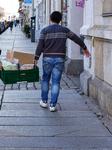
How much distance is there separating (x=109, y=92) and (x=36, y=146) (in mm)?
2004

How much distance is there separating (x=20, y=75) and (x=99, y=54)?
156cm

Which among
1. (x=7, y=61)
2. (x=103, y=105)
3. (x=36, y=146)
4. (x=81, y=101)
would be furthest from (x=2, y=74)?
(x=36, y=146)

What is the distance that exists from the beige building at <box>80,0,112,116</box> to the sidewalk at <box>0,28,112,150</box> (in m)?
0.28

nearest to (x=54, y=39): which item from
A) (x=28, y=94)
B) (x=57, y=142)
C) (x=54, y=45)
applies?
(x=54, y=45)

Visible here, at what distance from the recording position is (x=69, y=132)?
4.78 meters

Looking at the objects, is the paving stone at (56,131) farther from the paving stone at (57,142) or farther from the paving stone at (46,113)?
the paving stone at (46,113)

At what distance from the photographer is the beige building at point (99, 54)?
5773mm

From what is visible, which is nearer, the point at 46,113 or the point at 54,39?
the point at 54,39

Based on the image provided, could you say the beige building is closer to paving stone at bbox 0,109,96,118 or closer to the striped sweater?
paving stone at bbox 0,109,96,118

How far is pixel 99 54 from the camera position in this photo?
6465 mm

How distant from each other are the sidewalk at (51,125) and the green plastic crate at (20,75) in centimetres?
46

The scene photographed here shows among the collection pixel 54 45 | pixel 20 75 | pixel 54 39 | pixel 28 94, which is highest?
pixel 54 39

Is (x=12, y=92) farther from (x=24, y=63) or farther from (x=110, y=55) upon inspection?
(x=110, y=55)

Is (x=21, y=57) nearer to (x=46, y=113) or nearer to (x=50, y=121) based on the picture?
(x=46, y=113)
